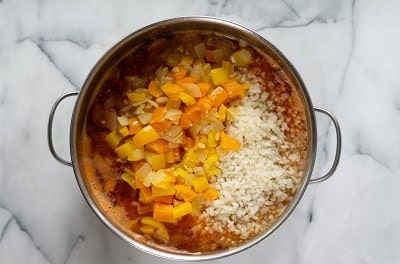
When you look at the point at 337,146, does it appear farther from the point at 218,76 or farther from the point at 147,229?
the point at 147,229

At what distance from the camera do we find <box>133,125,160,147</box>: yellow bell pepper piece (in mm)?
1089

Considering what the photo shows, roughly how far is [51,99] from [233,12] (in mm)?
367

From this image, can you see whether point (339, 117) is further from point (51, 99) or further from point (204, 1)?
point (51, 99)

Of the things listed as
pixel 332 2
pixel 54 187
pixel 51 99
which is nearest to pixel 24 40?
pixel 51 99

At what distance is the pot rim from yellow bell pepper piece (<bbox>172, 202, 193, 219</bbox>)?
0.23 ft

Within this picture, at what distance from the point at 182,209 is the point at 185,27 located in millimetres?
303

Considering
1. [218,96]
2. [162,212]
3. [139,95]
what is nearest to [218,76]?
[218,96]

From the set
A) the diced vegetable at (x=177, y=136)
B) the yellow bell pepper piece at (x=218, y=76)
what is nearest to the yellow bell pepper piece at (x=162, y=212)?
the diced vegetable at (x=177, y=136)

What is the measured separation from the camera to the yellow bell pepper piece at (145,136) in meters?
1.09

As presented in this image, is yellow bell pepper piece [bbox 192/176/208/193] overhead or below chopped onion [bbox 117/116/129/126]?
below

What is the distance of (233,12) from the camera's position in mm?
1211

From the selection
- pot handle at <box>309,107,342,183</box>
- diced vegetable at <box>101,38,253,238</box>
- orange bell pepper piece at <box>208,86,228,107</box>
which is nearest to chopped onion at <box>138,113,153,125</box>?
diced vegetable at <box>101,38,253,238</box>

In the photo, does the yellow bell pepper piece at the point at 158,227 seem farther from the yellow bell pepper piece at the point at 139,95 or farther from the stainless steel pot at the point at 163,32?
the yellow bell pepper piece at the point at 139,95

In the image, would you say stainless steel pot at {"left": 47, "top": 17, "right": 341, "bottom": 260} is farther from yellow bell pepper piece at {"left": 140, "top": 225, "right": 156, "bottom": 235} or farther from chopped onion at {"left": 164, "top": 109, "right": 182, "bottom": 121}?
chopped onion at {"left": 164, "top": 109, "right": 182, "bottom": 121}
